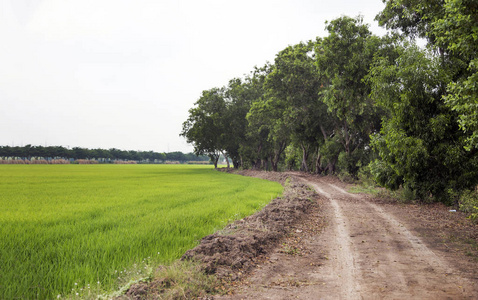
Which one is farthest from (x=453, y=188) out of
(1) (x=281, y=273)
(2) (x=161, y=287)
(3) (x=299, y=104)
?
(3) (x=299, y=104)

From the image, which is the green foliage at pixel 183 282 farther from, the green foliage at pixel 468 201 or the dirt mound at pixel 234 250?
the green foliage at pixel 468 201

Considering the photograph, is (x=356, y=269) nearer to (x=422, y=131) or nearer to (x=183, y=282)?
(x=183, y=282)

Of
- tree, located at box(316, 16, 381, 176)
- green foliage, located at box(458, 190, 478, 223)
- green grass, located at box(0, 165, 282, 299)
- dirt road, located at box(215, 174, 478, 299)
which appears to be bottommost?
dirt road, located at box(215, 174, 478, 299)

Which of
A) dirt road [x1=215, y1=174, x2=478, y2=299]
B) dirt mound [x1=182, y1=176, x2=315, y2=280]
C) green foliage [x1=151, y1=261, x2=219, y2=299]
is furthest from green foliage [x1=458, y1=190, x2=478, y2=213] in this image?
green foliage [x1=151, y1=261, x2=219, y2=299]

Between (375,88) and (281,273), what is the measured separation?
39.2ft

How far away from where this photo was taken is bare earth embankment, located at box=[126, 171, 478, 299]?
191 inches

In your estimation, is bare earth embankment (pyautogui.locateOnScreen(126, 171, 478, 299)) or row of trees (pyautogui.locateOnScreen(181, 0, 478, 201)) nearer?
bare earth embankment (pyautogui.locateOnScreen(126, 171, 478, 299))

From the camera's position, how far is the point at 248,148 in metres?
52.3

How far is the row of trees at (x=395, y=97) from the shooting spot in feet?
29.9

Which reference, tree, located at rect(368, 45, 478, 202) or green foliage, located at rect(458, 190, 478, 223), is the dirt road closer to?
green foliage, located at rect(458, 190, 478, 223)

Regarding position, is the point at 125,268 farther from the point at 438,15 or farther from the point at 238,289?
the point at 438,15

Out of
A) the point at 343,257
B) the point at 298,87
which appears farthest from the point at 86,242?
the point at 298,87

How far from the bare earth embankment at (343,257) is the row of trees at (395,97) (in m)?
3.17

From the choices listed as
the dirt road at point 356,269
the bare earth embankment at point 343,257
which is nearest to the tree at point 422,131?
the bare earth embankment at point 343,257
